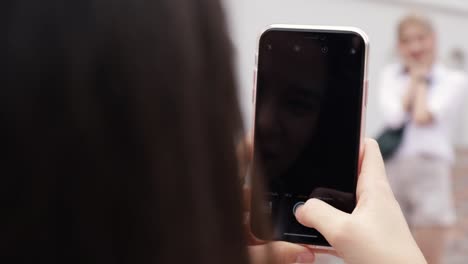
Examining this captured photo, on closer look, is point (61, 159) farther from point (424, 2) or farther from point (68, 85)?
point (424, 2)

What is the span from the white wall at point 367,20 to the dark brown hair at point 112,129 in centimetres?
238

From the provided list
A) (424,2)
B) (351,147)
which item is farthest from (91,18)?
(424,2)

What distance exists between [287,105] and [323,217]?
0.13m

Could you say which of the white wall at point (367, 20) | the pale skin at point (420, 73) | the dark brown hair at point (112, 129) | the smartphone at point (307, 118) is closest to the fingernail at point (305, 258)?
the smartphone at point (307, 118)

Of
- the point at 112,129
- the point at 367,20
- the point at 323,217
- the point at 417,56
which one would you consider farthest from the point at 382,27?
the point at 112,129

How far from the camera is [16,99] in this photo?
0.33 metres

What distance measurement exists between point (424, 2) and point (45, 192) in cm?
435

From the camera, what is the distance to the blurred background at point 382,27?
308cm

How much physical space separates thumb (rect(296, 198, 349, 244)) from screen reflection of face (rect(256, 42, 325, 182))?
0.08 m

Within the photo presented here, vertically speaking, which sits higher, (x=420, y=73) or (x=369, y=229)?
(x=369, y=229)

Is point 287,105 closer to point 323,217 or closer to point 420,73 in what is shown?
point 323,217

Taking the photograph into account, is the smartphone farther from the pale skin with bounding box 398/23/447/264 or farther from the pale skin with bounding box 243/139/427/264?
the pale skin with bounding box 398/23/447/264

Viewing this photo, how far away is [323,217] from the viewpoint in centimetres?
56

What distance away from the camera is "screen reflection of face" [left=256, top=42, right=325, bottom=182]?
64 centimetres
